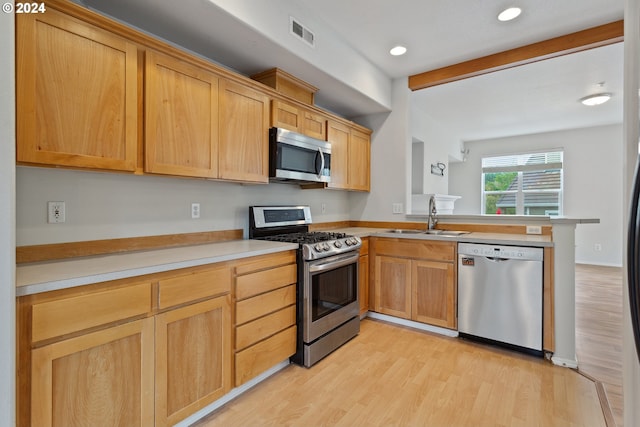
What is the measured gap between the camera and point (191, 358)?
1.68 meters

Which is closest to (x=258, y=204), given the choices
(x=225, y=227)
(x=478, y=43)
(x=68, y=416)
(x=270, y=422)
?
(x=225, y=227)

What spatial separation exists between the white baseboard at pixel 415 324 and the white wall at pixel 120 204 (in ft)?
5.63

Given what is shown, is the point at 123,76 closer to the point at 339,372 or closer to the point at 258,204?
the point at 258,204

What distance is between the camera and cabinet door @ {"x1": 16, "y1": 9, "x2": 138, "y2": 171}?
1350mm

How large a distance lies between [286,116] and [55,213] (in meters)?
1.73

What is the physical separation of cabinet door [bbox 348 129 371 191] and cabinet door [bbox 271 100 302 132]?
958 mm

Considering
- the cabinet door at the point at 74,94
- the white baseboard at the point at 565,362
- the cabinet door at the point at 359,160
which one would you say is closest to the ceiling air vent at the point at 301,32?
the cabinet door at the point at 74,94

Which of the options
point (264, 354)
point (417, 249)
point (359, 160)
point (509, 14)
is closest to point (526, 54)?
point (509, 14)

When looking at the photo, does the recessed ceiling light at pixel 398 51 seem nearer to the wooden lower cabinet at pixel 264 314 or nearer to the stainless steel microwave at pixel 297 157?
the stainless steel microwave at pixel 297 157

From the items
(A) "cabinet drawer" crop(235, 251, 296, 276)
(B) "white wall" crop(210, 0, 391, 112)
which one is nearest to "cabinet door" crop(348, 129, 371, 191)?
(B) "white wall" crop(210, 0, 391, 112)

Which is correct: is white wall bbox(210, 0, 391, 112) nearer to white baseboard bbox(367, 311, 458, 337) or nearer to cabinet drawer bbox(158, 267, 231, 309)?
cabinet drawer bbox(158, 267, 231, 309)

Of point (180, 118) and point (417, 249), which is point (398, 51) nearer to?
point (417, 249)

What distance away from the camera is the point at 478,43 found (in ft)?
9.67

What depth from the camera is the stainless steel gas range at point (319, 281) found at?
2346 millimetres
